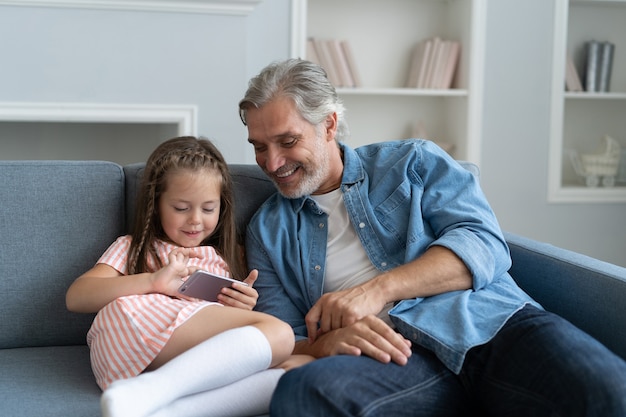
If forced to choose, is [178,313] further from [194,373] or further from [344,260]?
[344,260]

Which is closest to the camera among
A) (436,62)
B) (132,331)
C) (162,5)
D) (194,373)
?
(194,373)

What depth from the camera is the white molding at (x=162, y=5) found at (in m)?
3.18

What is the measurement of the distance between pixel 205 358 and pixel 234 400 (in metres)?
0.11

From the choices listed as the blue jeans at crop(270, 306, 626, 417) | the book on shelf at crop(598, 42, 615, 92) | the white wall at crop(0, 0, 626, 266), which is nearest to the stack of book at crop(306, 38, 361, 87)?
the white wall at crop(0, 0, 626, 266)

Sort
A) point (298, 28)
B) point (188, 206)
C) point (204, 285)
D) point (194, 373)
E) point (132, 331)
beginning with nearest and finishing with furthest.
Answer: point (194, 373)
point (132, 331)
point (204, 285)
point (188, 206)
point (298, 28)

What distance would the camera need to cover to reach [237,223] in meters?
2.12

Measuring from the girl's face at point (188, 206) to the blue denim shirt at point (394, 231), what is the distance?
13 cm

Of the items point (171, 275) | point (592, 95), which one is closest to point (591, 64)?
point (592, 95)

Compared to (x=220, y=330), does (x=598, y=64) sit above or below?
above

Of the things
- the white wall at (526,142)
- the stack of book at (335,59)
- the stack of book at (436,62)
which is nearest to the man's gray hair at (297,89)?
the stack of book at (335,59)

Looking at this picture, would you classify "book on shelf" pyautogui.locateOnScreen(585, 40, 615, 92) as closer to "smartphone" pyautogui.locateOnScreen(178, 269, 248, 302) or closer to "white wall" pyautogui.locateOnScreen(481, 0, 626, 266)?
"white wall" pyautogui.locateOnScreen(481, 0, 626, 266)

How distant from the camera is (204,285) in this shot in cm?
182

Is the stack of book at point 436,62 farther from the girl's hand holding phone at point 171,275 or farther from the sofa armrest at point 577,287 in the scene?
the girl's hand holding phone at point 171,275

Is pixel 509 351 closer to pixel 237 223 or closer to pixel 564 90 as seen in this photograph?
pixel 237 223
